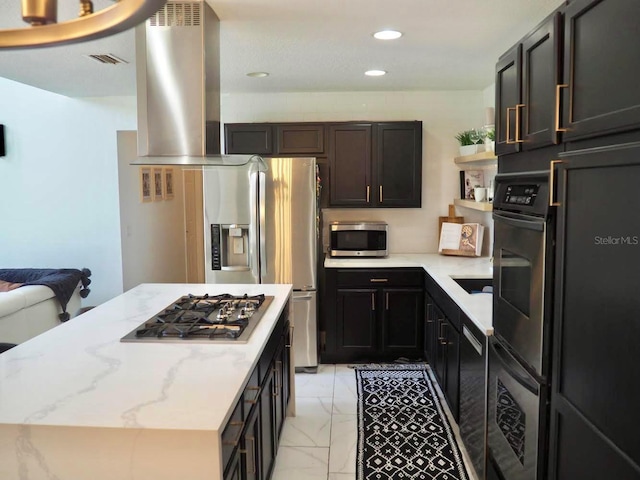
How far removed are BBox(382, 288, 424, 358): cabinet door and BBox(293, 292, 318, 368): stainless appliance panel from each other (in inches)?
23.3

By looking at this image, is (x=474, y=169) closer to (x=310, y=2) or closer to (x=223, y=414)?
(x=310, y=2)

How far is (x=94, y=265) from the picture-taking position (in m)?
5.59

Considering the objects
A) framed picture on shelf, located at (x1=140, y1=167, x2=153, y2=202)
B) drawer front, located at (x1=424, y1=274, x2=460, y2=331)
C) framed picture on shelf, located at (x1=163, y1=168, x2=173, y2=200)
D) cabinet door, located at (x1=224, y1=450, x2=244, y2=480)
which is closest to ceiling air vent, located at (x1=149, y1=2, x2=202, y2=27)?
cabinet door, located at (x1=224, y1=450, x2=244, y2=480)

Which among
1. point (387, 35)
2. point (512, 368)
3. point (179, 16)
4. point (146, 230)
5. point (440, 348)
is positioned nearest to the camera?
point (512, 368)

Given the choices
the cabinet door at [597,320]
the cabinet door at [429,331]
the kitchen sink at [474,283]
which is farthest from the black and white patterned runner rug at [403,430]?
the cabinet door at [597,320]

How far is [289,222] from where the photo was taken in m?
4.29

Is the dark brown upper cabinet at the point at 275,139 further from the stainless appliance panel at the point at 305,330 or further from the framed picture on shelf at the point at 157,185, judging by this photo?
the framed picture on shelf at the point at 157,185

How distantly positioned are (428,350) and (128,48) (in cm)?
306

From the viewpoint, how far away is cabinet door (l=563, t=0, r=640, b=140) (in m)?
1.26

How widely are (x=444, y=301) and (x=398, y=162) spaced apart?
5.26 ft

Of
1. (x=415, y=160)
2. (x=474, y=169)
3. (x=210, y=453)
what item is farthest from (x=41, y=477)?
(x=474, y=169)

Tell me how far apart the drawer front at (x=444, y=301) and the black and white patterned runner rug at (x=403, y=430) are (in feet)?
2.21

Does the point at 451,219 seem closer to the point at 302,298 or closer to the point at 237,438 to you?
the point at 302,298

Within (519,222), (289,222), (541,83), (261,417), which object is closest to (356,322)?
(289,222)
